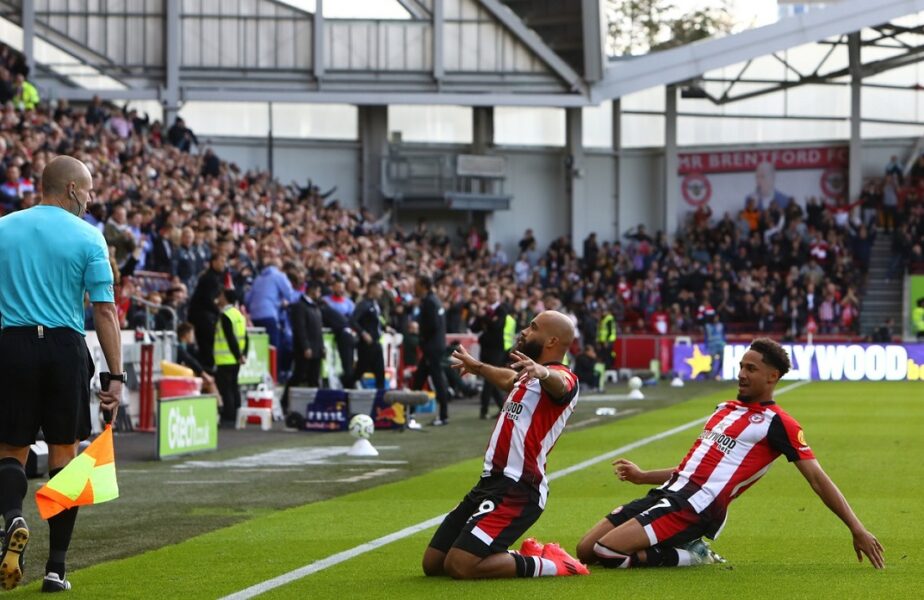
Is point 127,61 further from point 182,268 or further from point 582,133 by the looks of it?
point 182,268

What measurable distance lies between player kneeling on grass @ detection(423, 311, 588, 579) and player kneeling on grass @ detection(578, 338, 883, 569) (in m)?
0.33

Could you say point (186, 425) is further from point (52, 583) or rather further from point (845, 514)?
point (845, 514)

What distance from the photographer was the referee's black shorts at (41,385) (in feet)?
27.1

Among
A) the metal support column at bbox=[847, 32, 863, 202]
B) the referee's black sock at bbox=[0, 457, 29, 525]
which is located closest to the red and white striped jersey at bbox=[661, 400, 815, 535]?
the referee's black sock at bbox=[0, 457, 29, 525]

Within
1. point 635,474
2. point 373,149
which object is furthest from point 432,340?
point 373,149

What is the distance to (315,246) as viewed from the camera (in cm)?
3700

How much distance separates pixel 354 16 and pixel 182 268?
82.6 feet

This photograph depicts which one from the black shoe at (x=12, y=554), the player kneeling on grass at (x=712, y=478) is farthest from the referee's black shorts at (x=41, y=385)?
the player kneeling on grass at (x=712, y=478)

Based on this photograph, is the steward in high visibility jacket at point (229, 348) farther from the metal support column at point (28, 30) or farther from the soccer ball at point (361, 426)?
the metal support column at point (28, 30)

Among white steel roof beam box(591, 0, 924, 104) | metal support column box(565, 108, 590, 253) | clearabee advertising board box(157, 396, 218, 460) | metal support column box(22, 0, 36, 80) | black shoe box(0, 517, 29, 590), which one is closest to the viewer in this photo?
black shoe box(0, 517, 29, 590)

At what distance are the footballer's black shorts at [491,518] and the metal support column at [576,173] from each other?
1837 inches

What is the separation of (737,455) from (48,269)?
12.6 feet

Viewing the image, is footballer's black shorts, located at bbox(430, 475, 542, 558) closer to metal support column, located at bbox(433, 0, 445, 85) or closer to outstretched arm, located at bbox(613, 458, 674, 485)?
outstretched arm, located at bbox(613, 458, 674, 485)

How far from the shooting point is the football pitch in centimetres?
853
